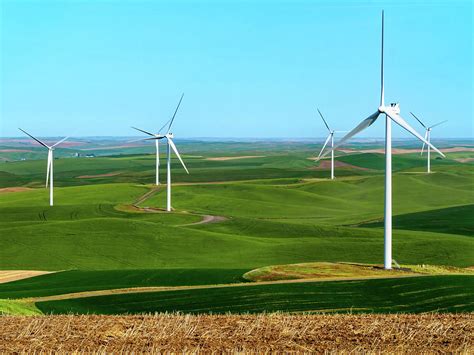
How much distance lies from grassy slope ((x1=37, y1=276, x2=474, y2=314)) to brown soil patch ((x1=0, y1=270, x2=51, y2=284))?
16228 millimetres

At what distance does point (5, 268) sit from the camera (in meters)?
65.5

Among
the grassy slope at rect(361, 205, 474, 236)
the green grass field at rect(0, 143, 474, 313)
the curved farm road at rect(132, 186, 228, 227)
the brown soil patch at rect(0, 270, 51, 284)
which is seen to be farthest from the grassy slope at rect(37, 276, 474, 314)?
the curved farm road at rect(132, 186, 228, 227)

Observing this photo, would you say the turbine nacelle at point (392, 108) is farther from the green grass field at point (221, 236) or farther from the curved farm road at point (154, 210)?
the curved farm road at point (154, 210)

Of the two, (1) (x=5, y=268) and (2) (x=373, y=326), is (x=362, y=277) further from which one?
(1) (x=5, y=268)

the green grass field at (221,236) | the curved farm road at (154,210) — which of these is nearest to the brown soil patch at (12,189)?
the green grass field at (221,236)

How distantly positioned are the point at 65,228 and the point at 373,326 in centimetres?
5701

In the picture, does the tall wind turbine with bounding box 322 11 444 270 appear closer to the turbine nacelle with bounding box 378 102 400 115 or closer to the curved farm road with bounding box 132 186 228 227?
the turbine nacelle with bounding box 378 102 400 115

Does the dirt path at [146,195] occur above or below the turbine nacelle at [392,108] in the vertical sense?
below

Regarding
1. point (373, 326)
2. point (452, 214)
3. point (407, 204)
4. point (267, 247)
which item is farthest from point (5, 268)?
point (407, 204)

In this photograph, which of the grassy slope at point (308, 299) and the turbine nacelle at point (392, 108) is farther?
the turbine nacelle at point (392, 108)

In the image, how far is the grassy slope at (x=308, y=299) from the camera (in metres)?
36.7

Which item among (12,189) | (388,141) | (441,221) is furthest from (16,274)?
(12,189)

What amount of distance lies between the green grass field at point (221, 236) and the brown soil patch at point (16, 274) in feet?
6.88

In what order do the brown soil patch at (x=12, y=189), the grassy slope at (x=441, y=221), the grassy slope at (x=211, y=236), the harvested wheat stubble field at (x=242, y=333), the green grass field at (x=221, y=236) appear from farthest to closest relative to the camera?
the brown soil patch at (x=12, y=189), the grassy slope at (x=441, y=221), the grassy slope at (x=211, y=236), the green grass field at (x=221, y=236), the harvested wheat stubble field at (x=242, y=333)
